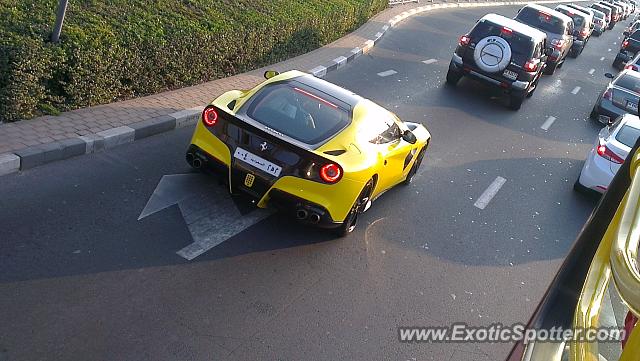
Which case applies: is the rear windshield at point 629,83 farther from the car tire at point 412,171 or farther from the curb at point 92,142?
the curb at point 92,142

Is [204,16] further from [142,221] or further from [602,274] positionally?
[602,274]

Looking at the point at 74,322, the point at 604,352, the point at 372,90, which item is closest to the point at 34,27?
the point at 74,322

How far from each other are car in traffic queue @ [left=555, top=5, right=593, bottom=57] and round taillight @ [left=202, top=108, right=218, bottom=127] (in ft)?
75.9

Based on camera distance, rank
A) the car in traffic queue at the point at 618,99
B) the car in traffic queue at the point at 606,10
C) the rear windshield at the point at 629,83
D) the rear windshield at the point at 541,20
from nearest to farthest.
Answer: the car in traffic queue at the point at 618,99 → the rear windshield at the point at 629,83 → the rear windshield at the point at 541,20 → the car in traffic queue at the point at 606,10

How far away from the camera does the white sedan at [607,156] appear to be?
391 inches

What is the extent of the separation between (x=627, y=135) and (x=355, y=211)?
5538mm

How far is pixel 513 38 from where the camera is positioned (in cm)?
1500

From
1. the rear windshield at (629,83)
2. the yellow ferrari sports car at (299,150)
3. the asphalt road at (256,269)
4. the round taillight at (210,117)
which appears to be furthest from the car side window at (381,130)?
the rear windshield at (629,83)

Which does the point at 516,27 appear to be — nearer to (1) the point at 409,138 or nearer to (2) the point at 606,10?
(1) the point at 409,138

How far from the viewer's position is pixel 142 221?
21.7 feet

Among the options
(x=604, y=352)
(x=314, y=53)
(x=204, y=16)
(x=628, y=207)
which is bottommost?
(x=314, y=53)

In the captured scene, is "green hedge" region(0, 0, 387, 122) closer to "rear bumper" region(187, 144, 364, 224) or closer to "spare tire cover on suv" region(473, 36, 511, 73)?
"rear bumper" region(187, 144, 364, 224)

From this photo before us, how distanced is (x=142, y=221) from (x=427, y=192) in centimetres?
414

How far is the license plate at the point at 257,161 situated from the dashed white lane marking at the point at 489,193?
3.68m
